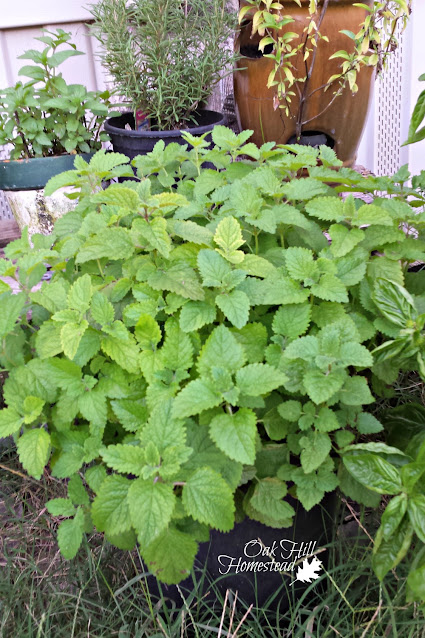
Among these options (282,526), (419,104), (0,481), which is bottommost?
(0,481)

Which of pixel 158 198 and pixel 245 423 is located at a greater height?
pixel 158 198

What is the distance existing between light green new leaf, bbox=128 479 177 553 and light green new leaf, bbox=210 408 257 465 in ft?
0.33

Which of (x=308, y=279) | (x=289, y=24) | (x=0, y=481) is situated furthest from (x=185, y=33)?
(x=0, y=481)

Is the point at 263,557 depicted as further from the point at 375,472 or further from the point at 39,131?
the point at 39,131

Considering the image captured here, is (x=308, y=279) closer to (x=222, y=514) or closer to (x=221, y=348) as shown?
(x=221, y=348)

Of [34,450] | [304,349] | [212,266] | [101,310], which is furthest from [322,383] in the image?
[34,450]

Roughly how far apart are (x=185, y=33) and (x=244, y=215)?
3.71 ft

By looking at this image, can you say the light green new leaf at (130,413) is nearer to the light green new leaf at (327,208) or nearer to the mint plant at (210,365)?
the mint plant at (210,365)

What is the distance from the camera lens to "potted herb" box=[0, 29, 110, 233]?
1.78 metres

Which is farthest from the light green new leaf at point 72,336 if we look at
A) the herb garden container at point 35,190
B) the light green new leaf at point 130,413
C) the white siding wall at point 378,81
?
the white siding wall at point 378,81

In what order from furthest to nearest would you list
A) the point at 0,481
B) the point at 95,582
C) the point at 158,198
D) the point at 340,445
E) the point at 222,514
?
the point at 0,481 < the point at 95,582 < the point at 158,198 < the point at 340,445 < the point at 222,514

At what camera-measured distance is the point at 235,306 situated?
0.94m

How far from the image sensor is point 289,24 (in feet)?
6.14

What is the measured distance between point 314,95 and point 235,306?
52.3 inches
